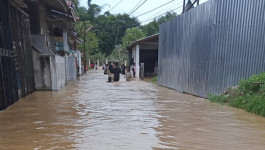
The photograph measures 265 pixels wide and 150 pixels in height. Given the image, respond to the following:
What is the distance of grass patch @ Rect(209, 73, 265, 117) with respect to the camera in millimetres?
6082

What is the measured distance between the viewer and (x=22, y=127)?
475 cm

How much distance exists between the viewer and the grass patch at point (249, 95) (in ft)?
20.0

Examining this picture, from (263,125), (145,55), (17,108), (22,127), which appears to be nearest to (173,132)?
(263,125)

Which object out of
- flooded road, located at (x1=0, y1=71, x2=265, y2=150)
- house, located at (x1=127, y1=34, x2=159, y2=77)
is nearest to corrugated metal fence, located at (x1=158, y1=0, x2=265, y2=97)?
flooded road, located at (x1=0, y1=71, x2=265, y2=150)

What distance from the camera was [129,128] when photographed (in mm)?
4773

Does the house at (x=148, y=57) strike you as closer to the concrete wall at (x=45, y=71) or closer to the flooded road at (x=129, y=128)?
the concrete wall at (x=45, y=71)

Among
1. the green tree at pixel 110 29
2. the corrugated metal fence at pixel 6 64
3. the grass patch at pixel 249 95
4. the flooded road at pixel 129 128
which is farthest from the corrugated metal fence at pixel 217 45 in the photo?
the green tree at pixel 110 29

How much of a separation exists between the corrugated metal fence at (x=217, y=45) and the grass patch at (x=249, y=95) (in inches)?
19.6

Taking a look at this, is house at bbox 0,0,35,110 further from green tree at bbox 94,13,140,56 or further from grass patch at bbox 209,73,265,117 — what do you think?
green tree at bbox 94,13,140,56

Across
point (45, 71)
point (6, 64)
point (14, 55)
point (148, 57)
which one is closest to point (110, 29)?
point (148, 57)

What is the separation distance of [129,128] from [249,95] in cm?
419

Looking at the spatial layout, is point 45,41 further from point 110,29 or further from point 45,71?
point 110,29

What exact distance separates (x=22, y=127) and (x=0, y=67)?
2.32 m

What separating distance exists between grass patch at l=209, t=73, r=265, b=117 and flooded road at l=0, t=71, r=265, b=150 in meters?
0.30
